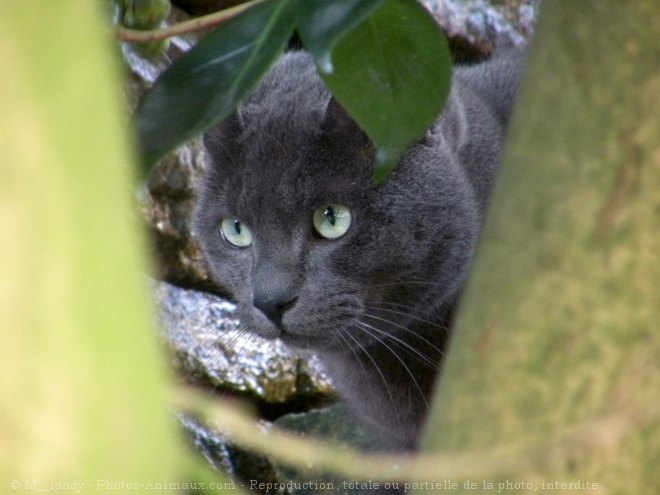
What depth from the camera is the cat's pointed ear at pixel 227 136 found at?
1522 millimetres

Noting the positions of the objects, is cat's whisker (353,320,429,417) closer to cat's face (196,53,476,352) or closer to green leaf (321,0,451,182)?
cat's face (196,53,476,352)

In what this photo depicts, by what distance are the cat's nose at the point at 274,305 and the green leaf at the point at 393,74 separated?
48cm

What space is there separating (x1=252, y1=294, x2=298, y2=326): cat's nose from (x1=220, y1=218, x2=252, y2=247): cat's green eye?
0.60 ft

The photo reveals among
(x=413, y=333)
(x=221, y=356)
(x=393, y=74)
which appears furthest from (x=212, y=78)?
(x=221, y=356)

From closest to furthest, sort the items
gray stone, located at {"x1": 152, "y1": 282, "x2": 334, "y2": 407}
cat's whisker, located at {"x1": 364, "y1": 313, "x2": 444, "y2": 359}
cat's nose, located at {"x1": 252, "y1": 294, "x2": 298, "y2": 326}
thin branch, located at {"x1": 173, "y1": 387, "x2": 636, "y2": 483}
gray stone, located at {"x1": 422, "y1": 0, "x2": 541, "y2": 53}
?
thin branch, located at {"x1": 173, "y1": 387, "x2": 636, "y2": 483}
cat's nose, located at {"x1": 252, "y1": 294, "x2": 298, "y2": 326}
cat's whisker, located at {"x1": 364, "y1": 313, "x2": 444, "y2": 359}
gray stone, located at {"x1": 152, "y1": 282, "x2": 334, "y2": 407}
gray stone, located at {"x1": 422, "y1": 0, "x2": 541, "y2": 53}

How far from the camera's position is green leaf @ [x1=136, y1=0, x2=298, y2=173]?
0.77 m

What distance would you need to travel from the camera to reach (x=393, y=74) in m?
0.94

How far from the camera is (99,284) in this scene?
1.08 ft

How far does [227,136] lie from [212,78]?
2.32 ft

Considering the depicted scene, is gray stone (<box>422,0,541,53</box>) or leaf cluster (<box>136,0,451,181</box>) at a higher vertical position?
leaf cluster (<box>136,0,451,181</box>)

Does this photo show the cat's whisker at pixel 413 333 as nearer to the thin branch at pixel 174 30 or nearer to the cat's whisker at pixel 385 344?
the cat's whisker at pixel 385 344

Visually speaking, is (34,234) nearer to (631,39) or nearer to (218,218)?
(631,39)

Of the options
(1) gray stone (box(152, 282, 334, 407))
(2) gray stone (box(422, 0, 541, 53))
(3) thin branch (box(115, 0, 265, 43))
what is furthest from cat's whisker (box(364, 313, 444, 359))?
(2) gray stone (box(422, 0, 541, 53))

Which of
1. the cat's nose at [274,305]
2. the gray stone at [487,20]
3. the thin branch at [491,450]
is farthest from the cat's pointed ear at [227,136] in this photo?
the gray stone at [487,20]
